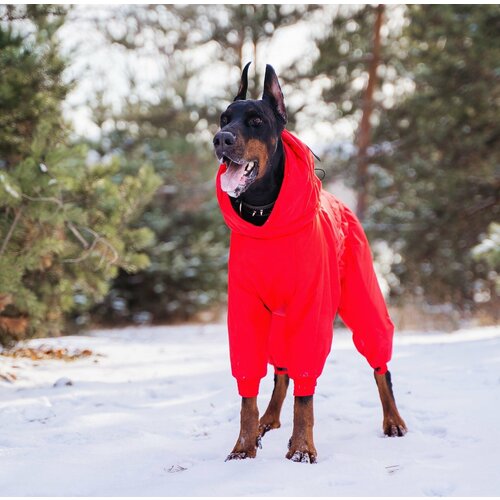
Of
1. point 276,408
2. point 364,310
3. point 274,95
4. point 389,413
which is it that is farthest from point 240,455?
point 274,95

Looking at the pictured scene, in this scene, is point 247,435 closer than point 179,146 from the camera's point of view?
Yes

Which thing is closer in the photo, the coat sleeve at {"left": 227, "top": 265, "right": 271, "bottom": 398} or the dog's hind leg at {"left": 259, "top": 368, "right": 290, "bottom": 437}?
the coat sleeve at {"left": 227, "top": 265, "right": 271, "bottom": 398}

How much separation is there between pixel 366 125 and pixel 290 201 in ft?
34.4

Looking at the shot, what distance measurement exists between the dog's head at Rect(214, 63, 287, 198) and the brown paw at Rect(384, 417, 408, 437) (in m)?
1.59

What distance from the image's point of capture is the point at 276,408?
3.84 metres

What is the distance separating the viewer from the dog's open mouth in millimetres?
3102

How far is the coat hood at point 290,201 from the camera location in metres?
3.19

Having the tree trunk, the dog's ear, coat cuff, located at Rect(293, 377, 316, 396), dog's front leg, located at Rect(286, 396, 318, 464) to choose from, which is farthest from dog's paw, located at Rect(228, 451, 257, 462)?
the tree trunk

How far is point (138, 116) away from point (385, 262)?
6.49m

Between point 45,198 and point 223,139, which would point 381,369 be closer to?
point 223,139

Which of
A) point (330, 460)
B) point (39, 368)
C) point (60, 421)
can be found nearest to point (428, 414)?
point (330, 460)

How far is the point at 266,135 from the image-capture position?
323cm

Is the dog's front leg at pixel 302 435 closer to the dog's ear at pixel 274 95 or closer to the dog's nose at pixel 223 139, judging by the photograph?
the dog's nose at pixel 223 139

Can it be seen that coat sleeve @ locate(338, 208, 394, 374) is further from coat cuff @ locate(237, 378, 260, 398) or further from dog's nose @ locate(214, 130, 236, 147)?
dog's nose @ locate(214, 130, 236, 147)
